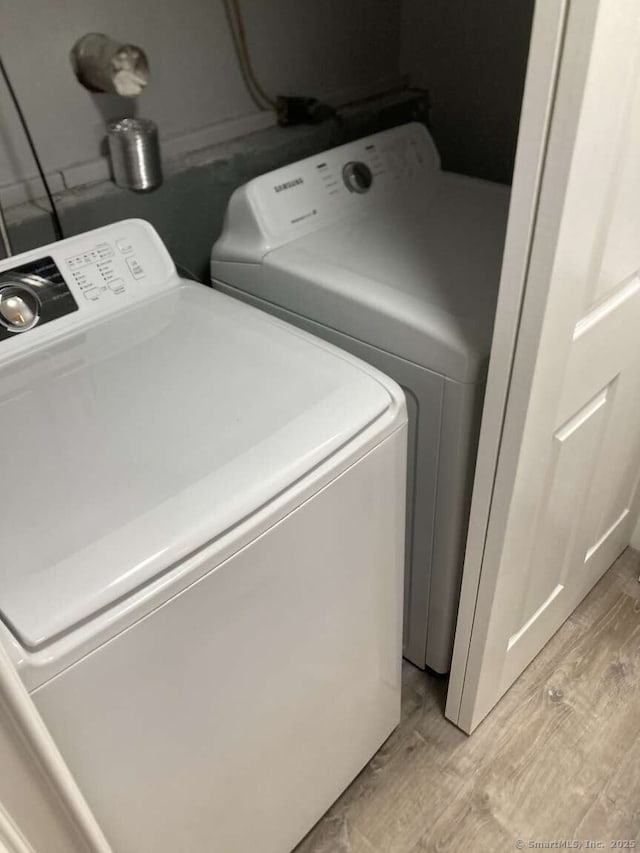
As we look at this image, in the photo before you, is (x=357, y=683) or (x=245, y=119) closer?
(x=357, y=683)

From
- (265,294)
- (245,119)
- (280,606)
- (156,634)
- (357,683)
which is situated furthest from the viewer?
(245,119)

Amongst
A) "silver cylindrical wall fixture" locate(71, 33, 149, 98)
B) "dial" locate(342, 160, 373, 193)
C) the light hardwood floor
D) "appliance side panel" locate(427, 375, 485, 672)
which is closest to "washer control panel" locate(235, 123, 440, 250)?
"dial" locate(342, 160, 373, 193)

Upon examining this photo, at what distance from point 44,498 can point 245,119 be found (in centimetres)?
101

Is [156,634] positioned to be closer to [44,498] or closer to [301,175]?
[44,498]

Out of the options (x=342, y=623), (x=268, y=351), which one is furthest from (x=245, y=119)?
(x=342, y=623)

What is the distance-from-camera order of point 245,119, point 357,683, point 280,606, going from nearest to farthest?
point 280,606, point 357,683, point 245,119

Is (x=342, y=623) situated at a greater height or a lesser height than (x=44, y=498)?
lesser

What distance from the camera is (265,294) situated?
1.26 m

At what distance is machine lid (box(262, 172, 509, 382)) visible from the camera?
40.6 inches

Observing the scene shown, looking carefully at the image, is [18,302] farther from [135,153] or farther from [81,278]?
[135,153]

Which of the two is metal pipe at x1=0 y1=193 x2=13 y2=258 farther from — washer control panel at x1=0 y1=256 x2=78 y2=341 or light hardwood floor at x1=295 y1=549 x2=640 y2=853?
light hardwood floor at x1=295 y1=549 x2=640 y2=853

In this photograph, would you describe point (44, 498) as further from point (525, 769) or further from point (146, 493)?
point (525, 769)

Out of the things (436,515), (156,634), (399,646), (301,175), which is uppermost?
(301,175)

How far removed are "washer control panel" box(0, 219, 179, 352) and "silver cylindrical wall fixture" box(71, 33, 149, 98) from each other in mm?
231
